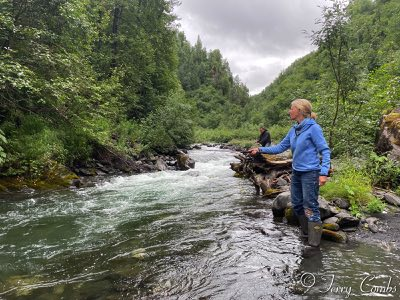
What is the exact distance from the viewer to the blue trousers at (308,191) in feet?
17.2

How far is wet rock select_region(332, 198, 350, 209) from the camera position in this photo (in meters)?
7.35

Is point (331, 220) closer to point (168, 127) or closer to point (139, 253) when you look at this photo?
point (139, 253)

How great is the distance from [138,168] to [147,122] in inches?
309

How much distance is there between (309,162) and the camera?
5223 millimetres

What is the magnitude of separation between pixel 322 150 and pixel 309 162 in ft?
0.97

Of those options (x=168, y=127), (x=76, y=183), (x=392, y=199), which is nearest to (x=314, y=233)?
(x=392, y=199)

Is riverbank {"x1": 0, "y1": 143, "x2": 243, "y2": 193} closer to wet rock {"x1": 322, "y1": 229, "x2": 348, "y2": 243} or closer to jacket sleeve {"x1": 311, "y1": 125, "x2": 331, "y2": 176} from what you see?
wet rock {"x1": 322, "y1": 229, "x2": 348, "y2": 243}

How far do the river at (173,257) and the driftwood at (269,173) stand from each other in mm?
1502

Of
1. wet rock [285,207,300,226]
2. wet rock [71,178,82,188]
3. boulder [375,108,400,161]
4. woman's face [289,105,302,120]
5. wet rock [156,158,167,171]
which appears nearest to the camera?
woman's face [289,105,302,120]

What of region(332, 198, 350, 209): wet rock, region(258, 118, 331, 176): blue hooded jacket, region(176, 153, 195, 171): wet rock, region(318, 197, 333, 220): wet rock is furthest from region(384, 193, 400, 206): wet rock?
region(176, 153, 195, 171): wet rock

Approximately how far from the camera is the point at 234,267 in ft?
15.8

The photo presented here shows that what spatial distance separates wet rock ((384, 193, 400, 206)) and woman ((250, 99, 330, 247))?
11.7 ft

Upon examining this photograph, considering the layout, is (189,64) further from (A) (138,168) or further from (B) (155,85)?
(A) (138,168)

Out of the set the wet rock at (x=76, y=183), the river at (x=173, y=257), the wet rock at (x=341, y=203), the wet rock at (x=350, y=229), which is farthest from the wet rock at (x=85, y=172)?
the wet rock at (x=350, y=229)
